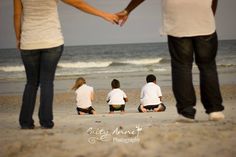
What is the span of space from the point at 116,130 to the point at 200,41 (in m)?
1.29

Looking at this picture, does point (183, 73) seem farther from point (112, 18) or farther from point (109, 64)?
point (109, 64)

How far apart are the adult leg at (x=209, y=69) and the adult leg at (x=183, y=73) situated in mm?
102

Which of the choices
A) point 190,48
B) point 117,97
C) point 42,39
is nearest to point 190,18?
point 190,48

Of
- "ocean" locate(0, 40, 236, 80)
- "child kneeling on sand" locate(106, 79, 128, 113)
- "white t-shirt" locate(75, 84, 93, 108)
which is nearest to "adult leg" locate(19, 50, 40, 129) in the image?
"white t-shirt" locate(75, 84, 93, 108)

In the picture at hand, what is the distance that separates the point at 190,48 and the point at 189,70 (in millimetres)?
229

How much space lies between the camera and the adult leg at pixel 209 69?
4.84m

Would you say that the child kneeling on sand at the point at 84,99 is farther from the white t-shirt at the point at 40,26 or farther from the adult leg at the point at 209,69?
the adult leg at the point at 209,69

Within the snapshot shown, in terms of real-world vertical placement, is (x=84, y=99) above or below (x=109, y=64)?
above

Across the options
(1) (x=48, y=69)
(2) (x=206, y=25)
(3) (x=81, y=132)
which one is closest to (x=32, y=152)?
(3) (x=81, y=132)

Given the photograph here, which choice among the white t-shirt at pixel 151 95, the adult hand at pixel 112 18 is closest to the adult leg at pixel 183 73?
the adult hand at pixel 112 18

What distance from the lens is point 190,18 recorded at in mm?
4840

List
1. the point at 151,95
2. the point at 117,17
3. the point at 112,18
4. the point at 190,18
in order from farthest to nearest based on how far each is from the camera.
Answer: the point at 151,95 → the point at 117,17 → the point at 112,18 → the point at 190,18

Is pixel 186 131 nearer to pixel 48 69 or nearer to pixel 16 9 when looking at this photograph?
pixel 48 69

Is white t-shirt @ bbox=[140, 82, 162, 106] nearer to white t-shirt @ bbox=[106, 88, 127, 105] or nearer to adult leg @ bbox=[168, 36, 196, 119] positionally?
white t-shirt @ bbox=[106, 88, 127, 105]
